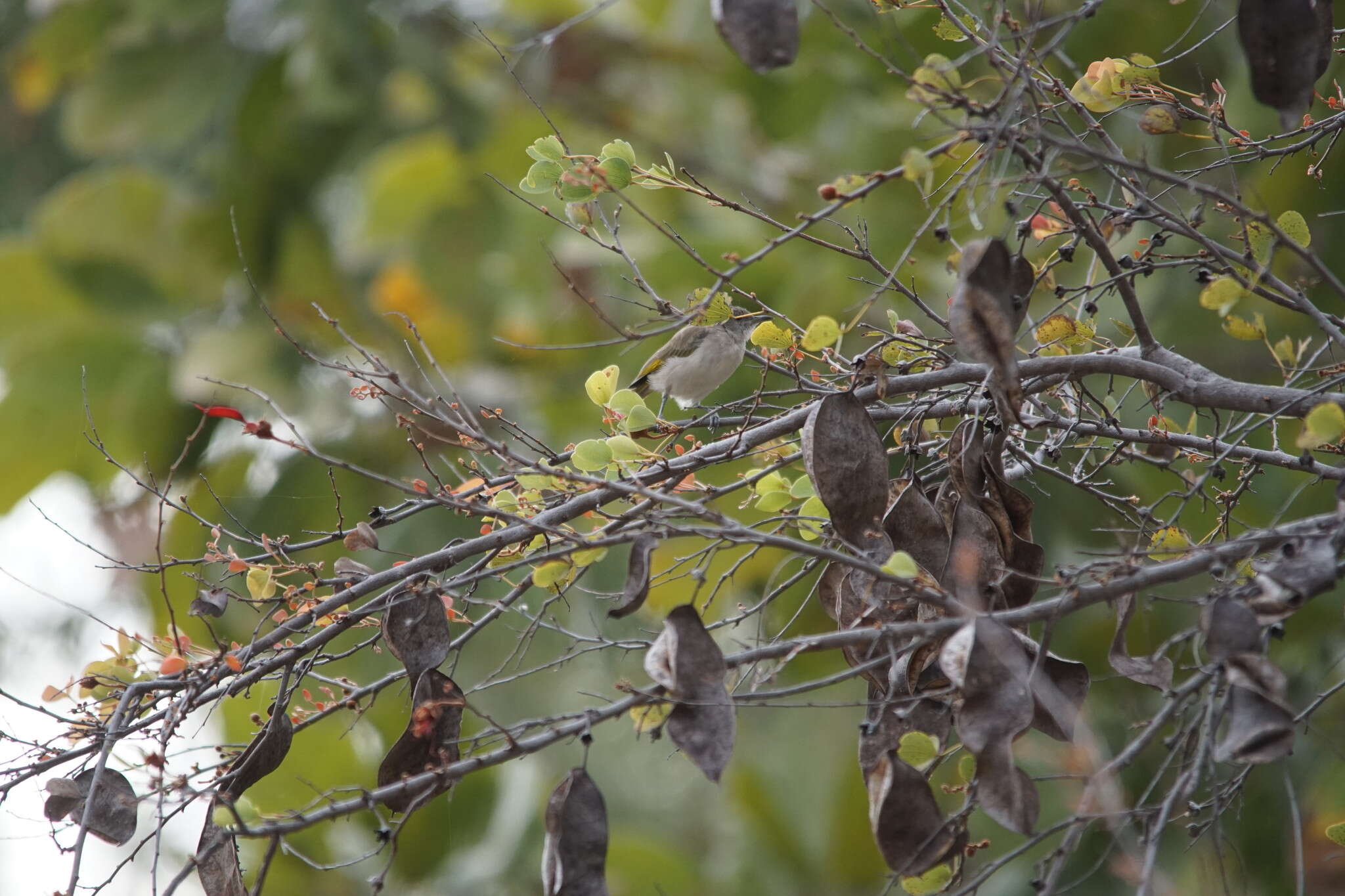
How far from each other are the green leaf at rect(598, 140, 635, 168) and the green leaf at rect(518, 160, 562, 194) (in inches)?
3.8

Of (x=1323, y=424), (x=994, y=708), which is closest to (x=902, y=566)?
(x=994, y=708)

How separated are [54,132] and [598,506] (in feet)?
33.0

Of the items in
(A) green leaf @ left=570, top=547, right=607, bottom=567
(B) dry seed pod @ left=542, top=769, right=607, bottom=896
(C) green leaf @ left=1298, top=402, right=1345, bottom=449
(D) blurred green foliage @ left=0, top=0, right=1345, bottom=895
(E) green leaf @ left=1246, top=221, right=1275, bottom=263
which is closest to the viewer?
(C) green leaf @ left=1298, top=402, right=1345, bottom=449

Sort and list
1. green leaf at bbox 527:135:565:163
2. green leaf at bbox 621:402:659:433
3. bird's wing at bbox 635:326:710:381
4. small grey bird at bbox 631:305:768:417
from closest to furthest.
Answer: green leaf at bbox 527:135:565:163
green leaf at bbox 621:402:659:433
small grey bird at bbox 631:305:768:417
bird's wing at bbox 635:326:710:381

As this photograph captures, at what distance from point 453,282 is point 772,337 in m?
5.96

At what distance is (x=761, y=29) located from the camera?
169cm

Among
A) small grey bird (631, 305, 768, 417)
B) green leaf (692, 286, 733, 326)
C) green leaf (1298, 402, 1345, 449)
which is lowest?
green leaf (1298, 402, 1345, 449)

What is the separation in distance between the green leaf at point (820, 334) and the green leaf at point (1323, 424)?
71cm

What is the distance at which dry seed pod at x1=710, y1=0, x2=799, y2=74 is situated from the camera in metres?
1.69

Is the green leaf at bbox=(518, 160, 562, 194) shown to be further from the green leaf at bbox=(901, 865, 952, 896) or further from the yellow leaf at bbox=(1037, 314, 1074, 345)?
the green leaf at bbox=(901, 865, 952, 896)

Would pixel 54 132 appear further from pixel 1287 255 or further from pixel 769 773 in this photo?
pixel 1287 255

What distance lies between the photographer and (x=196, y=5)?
6.55 m

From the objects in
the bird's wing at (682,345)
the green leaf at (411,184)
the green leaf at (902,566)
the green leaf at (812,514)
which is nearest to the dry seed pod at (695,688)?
the green leaf at (902,566)

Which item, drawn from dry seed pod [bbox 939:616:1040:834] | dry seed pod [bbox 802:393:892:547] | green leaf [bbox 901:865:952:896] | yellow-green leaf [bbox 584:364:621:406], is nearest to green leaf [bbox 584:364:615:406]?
yellow-green leaf [bbox 584:364:621:406]
